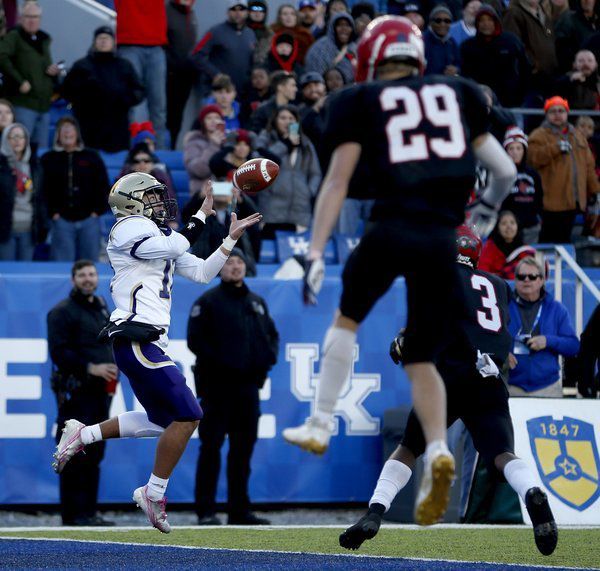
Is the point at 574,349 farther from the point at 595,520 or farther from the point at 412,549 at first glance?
the point at 412,549

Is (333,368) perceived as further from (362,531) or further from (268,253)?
(268,253)

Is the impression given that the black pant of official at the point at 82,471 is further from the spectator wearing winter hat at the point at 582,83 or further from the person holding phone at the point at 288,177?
the spectator wearing winter hat at the point at 582,83

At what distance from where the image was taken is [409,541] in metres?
8.80

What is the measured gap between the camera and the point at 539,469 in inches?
421

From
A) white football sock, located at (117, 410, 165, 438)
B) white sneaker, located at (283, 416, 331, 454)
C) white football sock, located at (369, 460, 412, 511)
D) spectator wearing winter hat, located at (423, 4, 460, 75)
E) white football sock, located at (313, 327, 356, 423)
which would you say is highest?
spectator wearing winter hat, located at (423, 4, 460, 75)

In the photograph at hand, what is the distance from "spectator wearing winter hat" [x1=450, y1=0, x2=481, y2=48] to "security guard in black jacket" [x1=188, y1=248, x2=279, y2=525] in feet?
20.3

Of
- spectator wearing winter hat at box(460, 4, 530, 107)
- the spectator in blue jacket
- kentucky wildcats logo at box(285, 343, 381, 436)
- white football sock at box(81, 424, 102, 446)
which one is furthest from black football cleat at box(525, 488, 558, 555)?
spectator wearing winter hat at box(460, 4, 530, 107)

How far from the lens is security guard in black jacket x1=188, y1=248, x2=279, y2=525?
1062 cm

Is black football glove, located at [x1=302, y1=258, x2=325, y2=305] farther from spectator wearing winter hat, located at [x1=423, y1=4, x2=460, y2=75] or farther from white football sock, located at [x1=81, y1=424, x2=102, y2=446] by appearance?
spectator wearing winter hat, located at [x1=423, y1=4, x2=460, y2=75]

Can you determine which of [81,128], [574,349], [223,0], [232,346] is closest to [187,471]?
[232,346]

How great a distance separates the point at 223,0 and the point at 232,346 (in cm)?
739

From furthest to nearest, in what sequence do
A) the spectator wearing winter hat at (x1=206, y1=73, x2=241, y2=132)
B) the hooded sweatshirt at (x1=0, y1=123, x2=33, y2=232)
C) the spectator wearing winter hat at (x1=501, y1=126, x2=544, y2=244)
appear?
the spectator wearing winter hat at (x1=206, y1=73, x2=241, y2=132) → the spectator wearing winter hat at (x1=501, y1=126, x2=544, y2=244) → the hooded sweatshirt at (x1=0, y1=123, x2=33, y2=232)

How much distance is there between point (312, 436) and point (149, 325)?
2.07 m

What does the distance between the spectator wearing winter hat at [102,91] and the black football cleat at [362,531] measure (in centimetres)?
676
